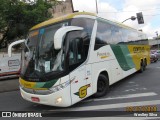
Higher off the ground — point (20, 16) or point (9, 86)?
point (20, 16)

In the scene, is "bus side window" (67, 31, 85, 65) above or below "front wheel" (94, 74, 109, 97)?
above

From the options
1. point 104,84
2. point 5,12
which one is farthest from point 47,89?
point 5,12

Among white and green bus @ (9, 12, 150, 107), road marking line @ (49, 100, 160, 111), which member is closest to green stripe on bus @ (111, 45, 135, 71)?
white and green bus @ (9, 12, 150, 107)

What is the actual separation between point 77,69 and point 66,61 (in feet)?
1.89

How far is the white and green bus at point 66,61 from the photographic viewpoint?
7.29 m

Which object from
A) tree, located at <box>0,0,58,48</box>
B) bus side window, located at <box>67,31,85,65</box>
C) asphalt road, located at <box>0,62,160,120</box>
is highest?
tree, located at <box>0,0,58,48</box>

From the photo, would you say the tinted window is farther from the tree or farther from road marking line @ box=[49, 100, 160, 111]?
the tree

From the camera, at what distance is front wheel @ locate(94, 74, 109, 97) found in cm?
936

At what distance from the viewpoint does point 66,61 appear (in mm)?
7398

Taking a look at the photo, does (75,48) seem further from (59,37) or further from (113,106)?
(113,106)

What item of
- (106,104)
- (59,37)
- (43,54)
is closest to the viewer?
(59,37)

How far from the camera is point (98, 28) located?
31.6 feet

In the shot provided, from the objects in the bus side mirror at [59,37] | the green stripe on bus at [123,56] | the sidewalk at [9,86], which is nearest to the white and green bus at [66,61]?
the bus side mirror at [59,37]

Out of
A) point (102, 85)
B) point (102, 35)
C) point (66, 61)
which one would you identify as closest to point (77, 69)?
point (66, 61)
